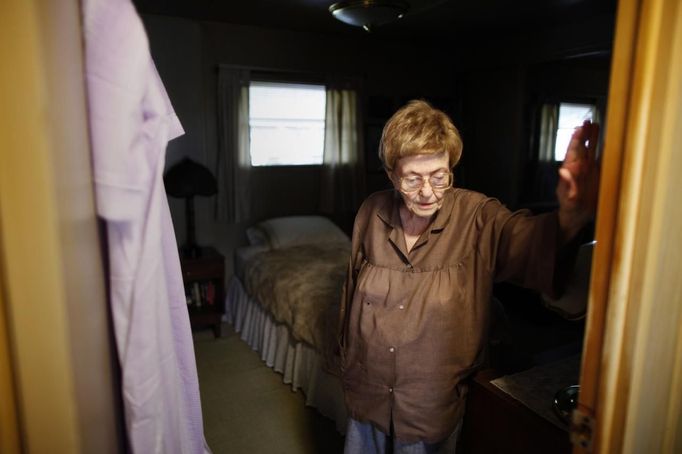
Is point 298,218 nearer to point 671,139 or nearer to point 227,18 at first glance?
point 227,18

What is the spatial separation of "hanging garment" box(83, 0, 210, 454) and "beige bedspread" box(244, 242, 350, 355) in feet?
6.07

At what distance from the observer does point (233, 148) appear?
3.98m

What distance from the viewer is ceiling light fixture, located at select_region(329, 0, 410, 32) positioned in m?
2.34

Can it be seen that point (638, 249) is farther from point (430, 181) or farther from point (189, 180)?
point (189, 180)

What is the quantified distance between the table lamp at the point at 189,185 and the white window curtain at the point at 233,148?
0.30m

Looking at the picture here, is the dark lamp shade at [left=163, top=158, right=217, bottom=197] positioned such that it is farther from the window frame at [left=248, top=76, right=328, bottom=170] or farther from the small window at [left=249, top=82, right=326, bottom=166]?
the small window at [left=249, top=82, right=326, bottom=166]

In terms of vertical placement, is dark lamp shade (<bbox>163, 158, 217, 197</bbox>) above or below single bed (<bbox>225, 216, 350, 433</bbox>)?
above

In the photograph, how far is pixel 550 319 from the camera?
3852 mm

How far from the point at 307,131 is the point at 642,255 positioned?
3925mm

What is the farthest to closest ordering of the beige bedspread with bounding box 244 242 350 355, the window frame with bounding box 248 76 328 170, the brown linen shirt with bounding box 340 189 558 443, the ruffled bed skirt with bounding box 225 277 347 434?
the window frame with bounding box 248 76 328 170 < the beige bedspread with bounding box 244 242 350 355 < the ruffled bed skirt with bounding box 225 277 347 434 < the brown linen shirt with bounding box 340 189 558 443

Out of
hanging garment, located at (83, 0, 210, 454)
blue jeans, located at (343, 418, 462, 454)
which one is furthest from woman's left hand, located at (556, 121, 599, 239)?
blue jeans, located at (343, 418, 462, 454)

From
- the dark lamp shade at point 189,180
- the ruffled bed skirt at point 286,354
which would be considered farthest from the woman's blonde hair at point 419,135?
the dark lamp shade at point 189,180

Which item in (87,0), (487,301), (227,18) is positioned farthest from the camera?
(227,18)

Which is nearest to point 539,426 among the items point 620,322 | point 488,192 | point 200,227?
point 620,322
